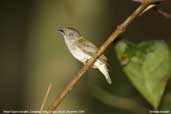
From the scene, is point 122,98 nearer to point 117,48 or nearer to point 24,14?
point 117,48

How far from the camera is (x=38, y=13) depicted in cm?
327

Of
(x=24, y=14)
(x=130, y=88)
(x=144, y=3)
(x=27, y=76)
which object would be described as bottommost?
(x=27, y=76)

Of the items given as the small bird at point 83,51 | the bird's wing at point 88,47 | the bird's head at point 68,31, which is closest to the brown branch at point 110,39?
the bird's head at point 68,31

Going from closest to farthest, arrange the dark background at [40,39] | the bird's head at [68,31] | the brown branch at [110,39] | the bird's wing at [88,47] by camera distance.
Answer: the brown branch at [110,39] → the bird's head at [68,31] → the bird's wing at [88,47] → the dark background at [40,39]

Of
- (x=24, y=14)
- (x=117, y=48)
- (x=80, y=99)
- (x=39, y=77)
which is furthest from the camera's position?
(x=24, y=14)

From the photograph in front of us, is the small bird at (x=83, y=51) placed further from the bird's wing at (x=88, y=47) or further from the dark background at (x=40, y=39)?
the dark background at (x=40, y=39)

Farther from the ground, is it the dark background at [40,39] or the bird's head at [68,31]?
the bird's head at [68,31]

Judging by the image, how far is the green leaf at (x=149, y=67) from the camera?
57 centimetres

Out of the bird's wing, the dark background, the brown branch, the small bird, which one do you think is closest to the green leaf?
the brown branch

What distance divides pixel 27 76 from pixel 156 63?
2737 mm

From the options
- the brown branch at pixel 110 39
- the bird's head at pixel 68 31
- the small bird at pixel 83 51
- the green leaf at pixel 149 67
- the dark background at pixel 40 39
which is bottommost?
the dark background at pixel 40 39

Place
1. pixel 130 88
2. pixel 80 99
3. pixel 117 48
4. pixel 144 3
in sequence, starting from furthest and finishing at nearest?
pixel 80 99 < pixel 130 88 < pixel 117 48 < pixel 144 3

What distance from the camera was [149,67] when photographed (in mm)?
583

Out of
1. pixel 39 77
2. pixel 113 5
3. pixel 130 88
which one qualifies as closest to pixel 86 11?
pixel 113 5
